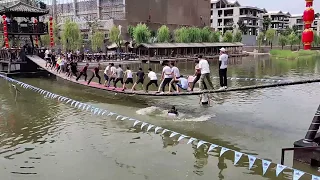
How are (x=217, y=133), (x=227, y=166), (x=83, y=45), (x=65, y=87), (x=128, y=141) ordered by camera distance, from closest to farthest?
(x=227, y=166)
(x=128, y=141)
(x=217, y=133)
(x=65, y=87)
(x=83, y=45)

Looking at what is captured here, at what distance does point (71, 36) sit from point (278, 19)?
8738 cm

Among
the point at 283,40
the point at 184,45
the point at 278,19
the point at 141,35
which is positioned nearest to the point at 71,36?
the point at 141,35

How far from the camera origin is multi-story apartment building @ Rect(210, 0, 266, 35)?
108 m

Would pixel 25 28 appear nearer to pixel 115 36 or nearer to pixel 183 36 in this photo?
pixel 115 36

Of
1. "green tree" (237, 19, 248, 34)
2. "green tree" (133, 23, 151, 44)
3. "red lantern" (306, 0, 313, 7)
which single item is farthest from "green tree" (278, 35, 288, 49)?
"red lantern" (306, 0, 313, 7)

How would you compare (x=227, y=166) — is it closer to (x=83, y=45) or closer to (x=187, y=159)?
(x=187, y=159)

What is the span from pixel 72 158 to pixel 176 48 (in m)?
58.0

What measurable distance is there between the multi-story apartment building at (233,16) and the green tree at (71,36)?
62482mm

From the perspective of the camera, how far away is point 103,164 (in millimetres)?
9859

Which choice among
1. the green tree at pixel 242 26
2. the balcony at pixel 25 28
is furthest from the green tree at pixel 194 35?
the balcony at pixel 25 28

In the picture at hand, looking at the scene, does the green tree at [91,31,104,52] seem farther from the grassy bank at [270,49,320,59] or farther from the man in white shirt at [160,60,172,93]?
the man in white shirt at [160,60,172,93]

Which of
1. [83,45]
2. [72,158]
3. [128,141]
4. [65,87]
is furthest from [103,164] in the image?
[83,45]

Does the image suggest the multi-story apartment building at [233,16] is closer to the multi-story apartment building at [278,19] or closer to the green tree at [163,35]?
the multi-story apartment building at [278,19]

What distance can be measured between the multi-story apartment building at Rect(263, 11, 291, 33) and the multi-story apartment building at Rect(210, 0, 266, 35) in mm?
4200
